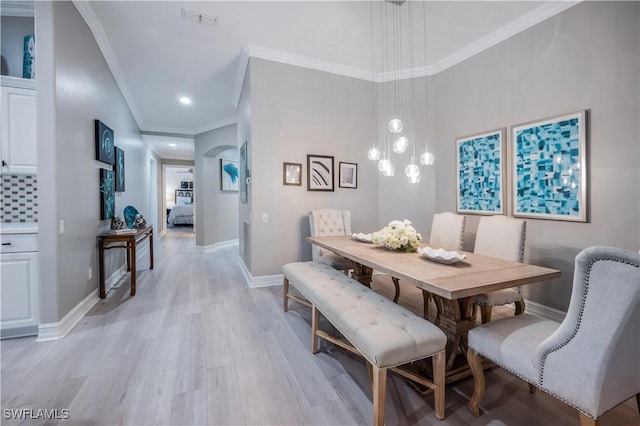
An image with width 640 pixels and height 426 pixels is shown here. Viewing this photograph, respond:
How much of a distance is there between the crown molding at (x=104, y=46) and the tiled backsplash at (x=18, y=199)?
5.57ft

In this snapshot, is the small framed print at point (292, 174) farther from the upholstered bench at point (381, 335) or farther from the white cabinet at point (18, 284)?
→ the white cabinet at point (18, 284)

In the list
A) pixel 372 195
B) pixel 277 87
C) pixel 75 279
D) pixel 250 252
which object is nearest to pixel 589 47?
pixel 372 195

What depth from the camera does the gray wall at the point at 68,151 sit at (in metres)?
2.16

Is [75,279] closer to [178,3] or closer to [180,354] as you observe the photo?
[180,354]

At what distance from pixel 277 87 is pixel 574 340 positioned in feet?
12.2

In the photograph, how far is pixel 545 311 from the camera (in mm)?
2654

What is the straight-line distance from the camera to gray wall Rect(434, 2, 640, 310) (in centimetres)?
216

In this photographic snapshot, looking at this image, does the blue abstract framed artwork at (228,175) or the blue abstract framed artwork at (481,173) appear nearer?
the blue abstract framed artwork at (481,173)

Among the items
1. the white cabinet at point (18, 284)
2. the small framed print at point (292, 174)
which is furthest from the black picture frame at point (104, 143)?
the small framed print at point (292, 174)

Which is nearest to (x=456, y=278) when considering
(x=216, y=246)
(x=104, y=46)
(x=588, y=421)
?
(x=588, y=421)

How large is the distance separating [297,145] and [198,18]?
5.73 ft

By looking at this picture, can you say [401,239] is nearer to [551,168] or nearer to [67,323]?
[551,168]

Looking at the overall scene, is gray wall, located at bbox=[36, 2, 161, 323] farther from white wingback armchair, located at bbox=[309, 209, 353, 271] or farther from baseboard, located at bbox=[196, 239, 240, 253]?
baseboard, located at bbox=[196, 239, 240, 253]

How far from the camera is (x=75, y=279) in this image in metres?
2.56
